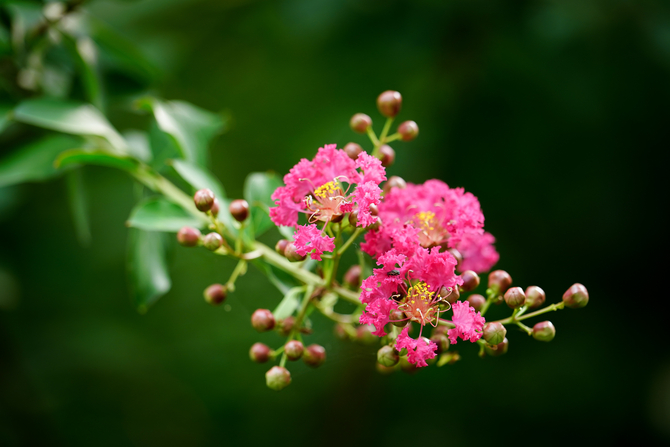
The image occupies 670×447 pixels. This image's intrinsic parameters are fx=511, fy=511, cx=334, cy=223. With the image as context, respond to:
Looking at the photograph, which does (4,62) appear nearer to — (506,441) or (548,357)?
(548,357)

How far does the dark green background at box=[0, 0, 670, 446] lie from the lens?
9.42 ft

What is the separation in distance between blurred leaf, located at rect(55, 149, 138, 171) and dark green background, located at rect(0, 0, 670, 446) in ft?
4.88

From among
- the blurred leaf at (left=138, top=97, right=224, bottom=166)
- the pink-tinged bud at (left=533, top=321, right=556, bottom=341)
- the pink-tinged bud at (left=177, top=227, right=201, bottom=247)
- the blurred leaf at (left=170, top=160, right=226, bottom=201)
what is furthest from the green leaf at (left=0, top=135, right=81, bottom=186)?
the pink-tinged bud at (left=533, top=321, right=556, bottom=341)

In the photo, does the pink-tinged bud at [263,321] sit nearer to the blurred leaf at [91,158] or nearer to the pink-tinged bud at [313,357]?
the pink-tinged bud at [313,357]

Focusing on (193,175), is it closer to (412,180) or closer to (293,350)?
(293,350)

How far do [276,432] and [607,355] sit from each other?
243 centimetres

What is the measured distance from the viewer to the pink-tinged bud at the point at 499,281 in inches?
46.1

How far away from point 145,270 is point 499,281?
1004 mm

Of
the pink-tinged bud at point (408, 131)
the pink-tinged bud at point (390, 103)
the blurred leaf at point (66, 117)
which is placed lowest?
the blurred leaf at point (66, 117)

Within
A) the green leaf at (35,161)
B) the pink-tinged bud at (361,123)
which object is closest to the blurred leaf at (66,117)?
the green leaf at (35,161)

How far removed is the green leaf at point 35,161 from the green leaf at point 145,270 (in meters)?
0.34

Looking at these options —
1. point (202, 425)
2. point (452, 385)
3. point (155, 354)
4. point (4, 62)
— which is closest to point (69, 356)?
point (155, 354)

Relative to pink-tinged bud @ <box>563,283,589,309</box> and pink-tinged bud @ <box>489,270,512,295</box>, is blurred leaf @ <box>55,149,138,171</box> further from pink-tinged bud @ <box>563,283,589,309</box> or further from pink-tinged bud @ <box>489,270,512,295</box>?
pink-tinged bud @ <box>563,283,589,309</box>

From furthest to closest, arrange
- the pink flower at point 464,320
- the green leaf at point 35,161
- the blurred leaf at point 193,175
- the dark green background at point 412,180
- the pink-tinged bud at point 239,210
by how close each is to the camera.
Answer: the dark green background at point 412,180 → the green leaf at point 35,161 → the blurred leaf at point 193,175 → the pink-tinged bud at point 239,210 → the pink flower at point 464,320
